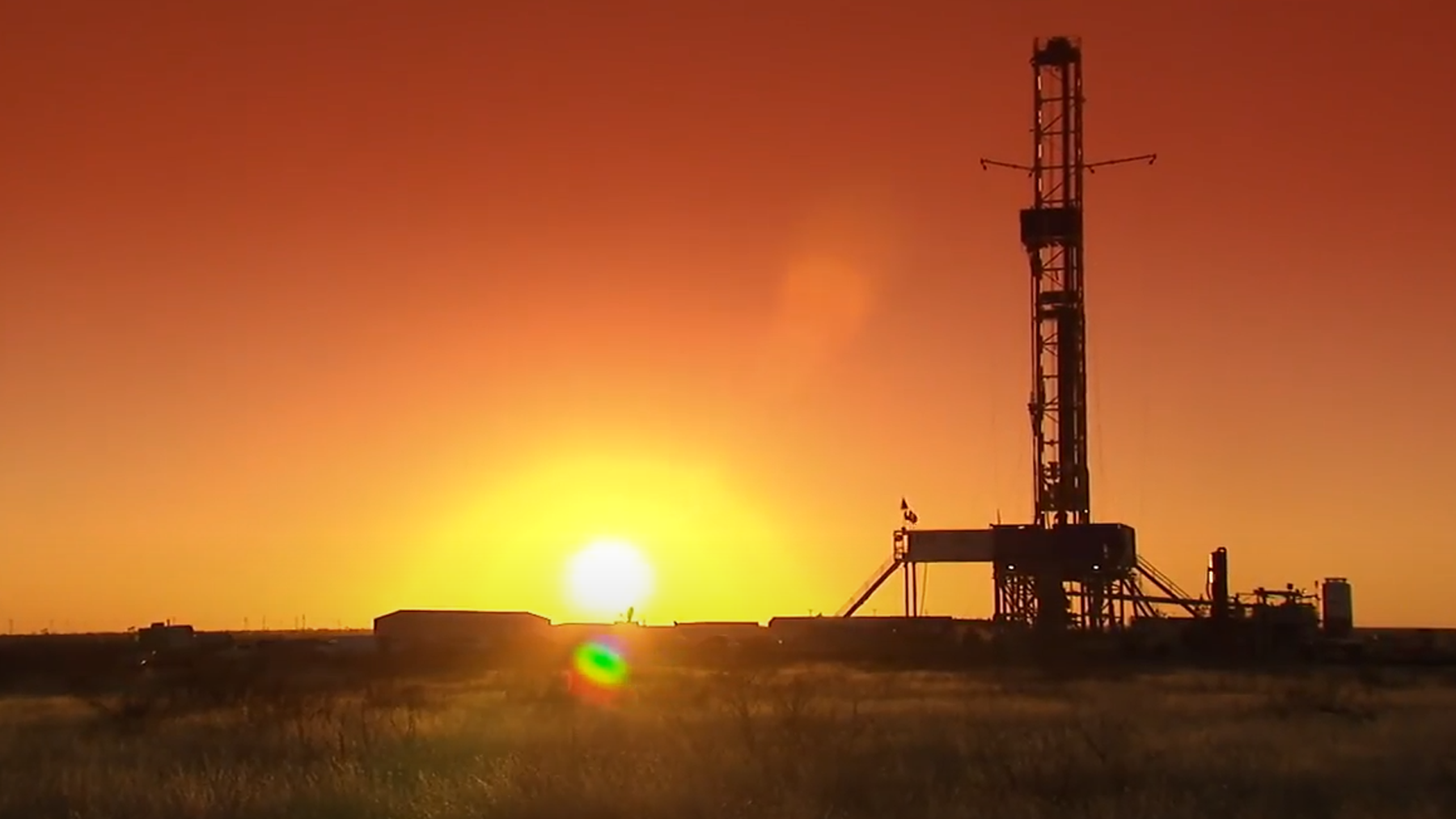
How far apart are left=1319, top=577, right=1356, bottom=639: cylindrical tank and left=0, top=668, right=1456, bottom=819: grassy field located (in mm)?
50623

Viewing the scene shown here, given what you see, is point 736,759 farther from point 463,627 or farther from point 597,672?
point 463,627

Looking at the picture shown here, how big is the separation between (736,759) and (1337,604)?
2996 inches

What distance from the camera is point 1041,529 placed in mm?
88312

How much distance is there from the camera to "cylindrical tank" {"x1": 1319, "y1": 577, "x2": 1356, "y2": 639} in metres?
93.4

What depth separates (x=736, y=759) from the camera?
2503cm

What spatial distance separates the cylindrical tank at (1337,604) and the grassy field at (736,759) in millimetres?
50623

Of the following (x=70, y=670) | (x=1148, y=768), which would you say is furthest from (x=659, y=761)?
(x=70, y=670)

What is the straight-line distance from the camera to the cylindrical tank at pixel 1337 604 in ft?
306

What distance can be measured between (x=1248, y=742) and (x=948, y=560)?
64322mm

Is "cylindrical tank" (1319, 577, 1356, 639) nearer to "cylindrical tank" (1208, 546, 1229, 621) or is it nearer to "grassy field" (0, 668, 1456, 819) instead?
"cylindrical tank" (1208, 546, 1229, 621)

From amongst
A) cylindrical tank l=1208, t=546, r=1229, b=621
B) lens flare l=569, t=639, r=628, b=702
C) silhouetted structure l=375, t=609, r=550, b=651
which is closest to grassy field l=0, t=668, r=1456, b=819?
lens flare l=569, t=639, r=628, b=702

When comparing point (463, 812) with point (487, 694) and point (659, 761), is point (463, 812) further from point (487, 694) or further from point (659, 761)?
point (487, 694)

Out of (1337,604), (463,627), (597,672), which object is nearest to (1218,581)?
(1337,604)

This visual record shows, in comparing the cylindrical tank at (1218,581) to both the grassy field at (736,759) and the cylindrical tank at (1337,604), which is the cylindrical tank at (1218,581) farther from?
the grassy field at (736,759)
